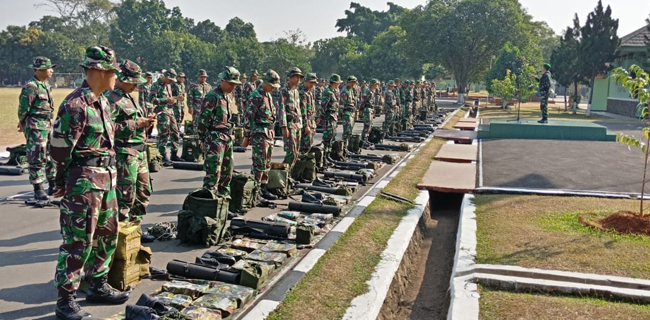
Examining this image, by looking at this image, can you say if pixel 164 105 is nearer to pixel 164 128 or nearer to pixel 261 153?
pixel 164 128

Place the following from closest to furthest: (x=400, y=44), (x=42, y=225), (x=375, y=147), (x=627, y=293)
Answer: (x=627, y=293)
(x=42, y=225)
(x=375, y=147)
(x=400, y=44)

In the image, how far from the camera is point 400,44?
159 ft

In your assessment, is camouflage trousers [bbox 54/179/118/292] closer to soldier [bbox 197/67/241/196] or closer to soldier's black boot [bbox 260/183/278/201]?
soldier [bbox 197/67/241/196]

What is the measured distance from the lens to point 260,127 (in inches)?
337

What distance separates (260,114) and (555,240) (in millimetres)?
4632

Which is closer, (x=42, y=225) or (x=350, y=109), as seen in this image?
(x=42, y=225)

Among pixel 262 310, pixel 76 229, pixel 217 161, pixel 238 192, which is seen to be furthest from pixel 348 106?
pixel 76 229

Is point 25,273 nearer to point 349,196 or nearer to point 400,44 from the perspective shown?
point 349,196

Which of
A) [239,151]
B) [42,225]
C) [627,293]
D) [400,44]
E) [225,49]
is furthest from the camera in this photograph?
[225,49]

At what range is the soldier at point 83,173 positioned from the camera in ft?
13.8

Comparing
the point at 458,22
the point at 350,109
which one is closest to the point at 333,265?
the point at 350,109

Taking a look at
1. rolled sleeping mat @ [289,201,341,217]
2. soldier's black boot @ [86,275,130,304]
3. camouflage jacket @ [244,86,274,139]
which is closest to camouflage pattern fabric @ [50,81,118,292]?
soldier's black boot @ [86,275,130,304]

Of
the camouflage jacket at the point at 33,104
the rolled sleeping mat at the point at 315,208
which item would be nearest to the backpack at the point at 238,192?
the rolled sleeping mat at the point at 315,208

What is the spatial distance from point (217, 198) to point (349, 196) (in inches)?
132
